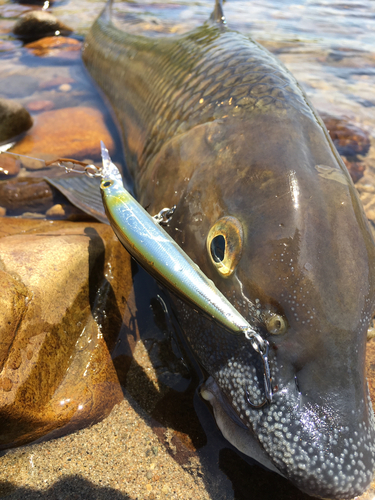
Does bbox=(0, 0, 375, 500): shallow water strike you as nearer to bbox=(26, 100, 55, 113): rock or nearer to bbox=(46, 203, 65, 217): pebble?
bbox=(26, 100, 55, 113): rock

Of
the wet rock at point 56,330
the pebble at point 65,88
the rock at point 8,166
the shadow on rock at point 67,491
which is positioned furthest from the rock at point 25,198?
the pebble at point 65,88

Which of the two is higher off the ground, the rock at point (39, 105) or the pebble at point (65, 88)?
the pebble at point (65, 88)

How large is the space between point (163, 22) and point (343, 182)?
10.3 m

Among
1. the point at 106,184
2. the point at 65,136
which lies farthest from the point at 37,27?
the point at 106,184

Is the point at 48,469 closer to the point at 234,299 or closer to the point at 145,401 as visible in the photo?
the point at 145,401

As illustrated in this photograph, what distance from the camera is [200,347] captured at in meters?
1.94

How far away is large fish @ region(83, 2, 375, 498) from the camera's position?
1482mm

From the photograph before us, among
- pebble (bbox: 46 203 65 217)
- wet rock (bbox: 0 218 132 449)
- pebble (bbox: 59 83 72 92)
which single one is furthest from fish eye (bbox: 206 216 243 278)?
pebble (bbox: 59 83 72 92)

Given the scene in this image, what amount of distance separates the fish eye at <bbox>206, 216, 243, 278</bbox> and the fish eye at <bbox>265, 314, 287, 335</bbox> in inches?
11.2

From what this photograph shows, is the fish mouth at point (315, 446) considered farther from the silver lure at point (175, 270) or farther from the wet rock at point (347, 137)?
the wet rock at point (347, 137)

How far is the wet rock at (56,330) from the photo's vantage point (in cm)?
185

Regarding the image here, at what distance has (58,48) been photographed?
7.94 m

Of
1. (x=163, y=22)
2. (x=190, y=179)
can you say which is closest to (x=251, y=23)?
(x=163, y=22)

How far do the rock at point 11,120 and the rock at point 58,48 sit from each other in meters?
3.11
